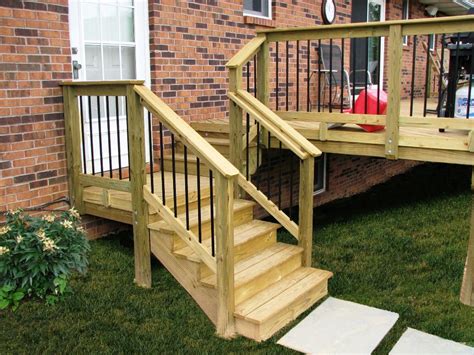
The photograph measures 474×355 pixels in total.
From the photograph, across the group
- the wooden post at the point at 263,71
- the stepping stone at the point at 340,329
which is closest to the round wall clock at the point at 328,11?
the wooden post at the point at 263,71

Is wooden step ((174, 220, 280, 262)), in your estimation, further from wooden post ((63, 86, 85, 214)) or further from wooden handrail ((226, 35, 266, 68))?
wooden handrail ((226, 35, 266, 68))

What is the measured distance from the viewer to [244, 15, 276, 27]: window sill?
6.42 m

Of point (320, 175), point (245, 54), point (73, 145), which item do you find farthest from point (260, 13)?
point (73, 145)

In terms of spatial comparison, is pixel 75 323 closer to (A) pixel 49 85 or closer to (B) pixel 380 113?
(A) pixel 49 85

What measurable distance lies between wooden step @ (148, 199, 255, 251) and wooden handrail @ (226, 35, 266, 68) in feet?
3.86

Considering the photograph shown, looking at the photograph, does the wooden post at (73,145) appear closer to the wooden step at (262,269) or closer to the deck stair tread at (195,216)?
the deck stair tread at (195,216)

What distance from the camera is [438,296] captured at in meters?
4.00

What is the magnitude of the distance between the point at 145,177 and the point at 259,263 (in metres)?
1.03

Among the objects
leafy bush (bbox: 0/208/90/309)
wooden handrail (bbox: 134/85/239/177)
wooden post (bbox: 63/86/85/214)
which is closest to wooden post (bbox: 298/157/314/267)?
wooden handrail (bbox: 134/85/239/177)

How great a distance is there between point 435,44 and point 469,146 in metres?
9.28

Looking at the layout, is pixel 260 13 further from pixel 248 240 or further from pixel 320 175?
pixel 248 240

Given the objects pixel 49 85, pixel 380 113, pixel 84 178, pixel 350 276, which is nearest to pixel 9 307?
pixel 84 178

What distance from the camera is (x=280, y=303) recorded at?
3562 millimetres

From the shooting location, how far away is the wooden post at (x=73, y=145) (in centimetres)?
432
